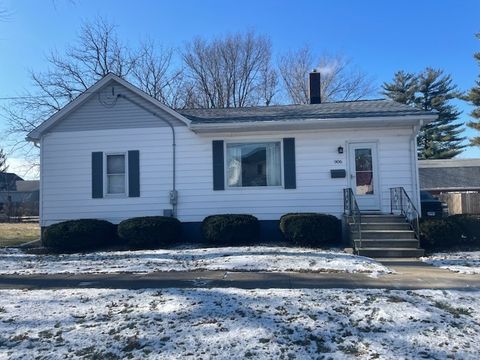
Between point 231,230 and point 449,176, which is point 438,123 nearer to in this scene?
point 449,176

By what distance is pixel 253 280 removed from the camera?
7180mm

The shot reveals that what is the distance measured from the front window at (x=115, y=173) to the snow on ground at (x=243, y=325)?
740cm

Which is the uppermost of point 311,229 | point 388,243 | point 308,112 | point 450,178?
point 308,112

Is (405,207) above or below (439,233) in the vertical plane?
above

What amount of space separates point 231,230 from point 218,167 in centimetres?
230

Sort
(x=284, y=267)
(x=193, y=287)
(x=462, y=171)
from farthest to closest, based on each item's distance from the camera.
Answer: (x=462, y=171)
(x=284, y=267)
(x=193, y=287)

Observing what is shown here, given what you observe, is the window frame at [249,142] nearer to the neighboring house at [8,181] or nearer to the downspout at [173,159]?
the downspout at [173,159]

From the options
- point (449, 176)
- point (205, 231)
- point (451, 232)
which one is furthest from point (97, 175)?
point (449, 176)

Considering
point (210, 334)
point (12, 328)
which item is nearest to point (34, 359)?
point (12, 328)

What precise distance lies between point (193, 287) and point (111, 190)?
25.0 feet

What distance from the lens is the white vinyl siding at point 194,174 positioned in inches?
493

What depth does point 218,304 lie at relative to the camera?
17.9 ft

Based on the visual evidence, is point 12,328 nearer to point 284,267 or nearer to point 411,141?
point 284,267

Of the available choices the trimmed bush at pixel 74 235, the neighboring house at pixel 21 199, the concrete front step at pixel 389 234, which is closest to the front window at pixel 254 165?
the concrete front step at pixel 389 234
